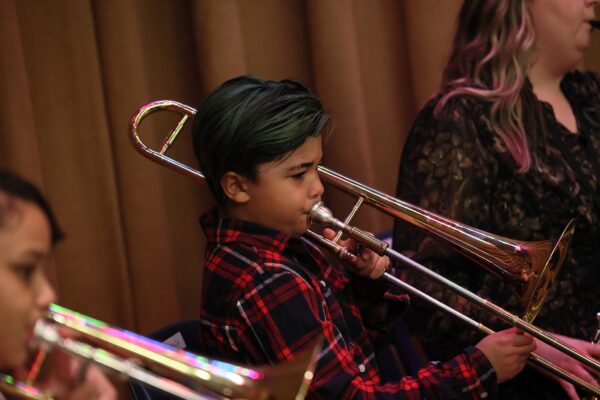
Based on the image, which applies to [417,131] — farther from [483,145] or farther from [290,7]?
[290,7]

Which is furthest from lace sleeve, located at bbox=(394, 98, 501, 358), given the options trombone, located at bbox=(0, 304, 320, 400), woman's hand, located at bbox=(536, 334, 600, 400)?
trombone, located at bbox=(0, 304, 320, 400)

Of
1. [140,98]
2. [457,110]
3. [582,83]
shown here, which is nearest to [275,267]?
[457,110]

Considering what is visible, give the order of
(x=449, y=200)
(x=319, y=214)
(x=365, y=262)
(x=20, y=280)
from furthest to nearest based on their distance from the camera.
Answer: (x=449, y=200), (x=365, y=262), (x=319, y=214), (x=20, y=280)

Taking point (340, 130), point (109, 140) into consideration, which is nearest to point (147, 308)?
point (109, 140)

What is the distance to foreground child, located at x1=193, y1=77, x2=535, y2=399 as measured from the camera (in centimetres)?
99

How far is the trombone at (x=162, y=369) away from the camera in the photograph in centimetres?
71

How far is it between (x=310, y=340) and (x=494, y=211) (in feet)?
1.74

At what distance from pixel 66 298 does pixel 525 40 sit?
1.02 meters

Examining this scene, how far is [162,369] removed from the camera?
2.42 ft

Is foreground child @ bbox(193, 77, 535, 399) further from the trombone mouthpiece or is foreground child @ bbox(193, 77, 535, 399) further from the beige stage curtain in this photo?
the beige stage curtain

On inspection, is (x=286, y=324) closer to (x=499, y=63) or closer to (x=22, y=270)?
(x=22, y=270)

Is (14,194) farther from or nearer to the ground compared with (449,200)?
farther from the ground

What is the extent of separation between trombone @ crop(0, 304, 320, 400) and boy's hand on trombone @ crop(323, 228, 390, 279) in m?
0.44

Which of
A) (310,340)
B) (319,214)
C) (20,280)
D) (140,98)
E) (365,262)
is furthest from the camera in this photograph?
(140,98)
